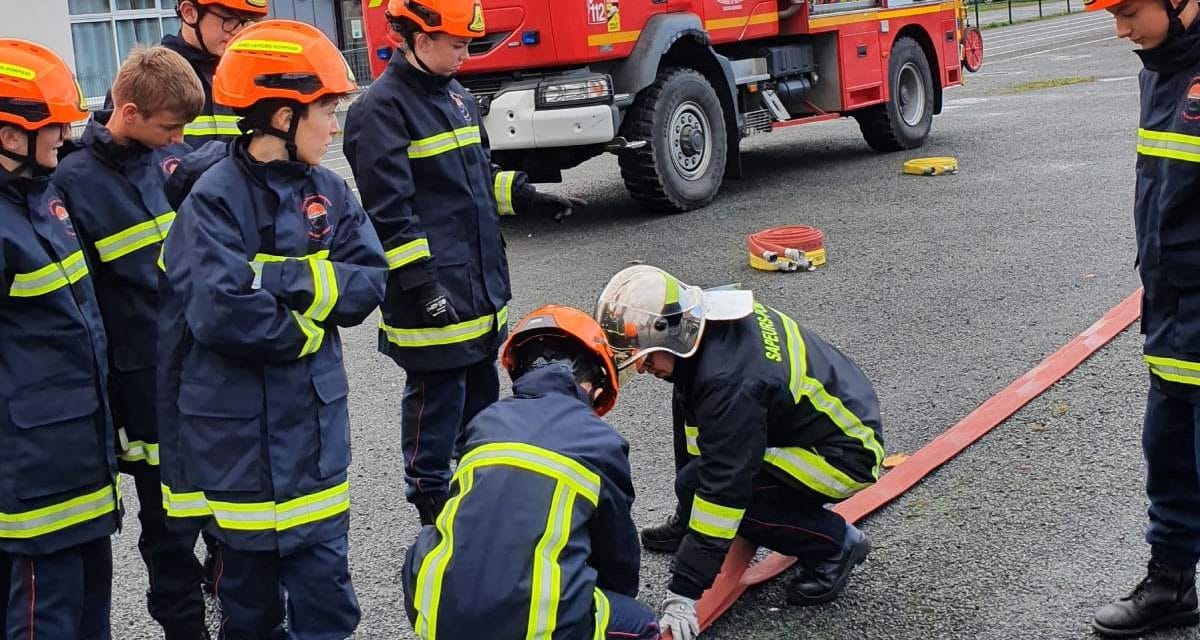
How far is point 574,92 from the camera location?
8969 mm

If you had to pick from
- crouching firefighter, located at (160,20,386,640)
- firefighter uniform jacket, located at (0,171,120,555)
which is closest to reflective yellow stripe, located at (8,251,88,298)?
firefighter uniform jacket, located at (0,171,120,555)

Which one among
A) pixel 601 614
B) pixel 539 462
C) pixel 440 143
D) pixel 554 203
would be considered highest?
pixel 440 143

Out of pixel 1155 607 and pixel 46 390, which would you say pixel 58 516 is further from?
pixel 1155 607

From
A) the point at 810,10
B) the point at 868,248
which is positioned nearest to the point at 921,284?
the point at 868,248

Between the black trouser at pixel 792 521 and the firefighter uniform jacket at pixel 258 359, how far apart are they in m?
1.21

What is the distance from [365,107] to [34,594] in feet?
6.26

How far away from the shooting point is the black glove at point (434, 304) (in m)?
4.18

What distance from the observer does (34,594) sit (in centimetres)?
315

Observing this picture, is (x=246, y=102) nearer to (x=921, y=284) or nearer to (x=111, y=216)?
(x=111, y=216)

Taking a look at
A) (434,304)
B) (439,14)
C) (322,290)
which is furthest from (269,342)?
(439,14)

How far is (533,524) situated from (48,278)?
4.70 feet

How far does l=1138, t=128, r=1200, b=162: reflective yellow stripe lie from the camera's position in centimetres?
311

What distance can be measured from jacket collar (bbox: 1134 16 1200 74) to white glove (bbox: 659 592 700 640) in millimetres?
1845

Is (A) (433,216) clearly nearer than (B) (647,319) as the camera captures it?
No
